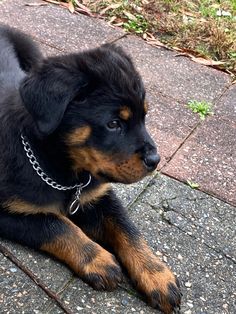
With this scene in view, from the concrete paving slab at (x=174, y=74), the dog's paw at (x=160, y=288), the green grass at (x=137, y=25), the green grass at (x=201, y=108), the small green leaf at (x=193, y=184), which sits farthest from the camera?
the green grass at (x=137, y=25)

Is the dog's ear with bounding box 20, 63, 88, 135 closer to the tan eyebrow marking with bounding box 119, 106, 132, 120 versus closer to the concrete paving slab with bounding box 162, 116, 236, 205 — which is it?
the tan eyebrow marking with bounding box 119, 106, 132, 120

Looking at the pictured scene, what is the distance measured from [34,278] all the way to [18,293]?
13 cm

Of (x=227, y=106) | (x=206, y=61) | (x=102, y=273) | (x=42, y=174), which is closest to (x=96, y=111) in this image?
(x=42, y=174)

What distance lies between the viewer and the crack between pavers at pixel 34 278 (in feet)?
9.58

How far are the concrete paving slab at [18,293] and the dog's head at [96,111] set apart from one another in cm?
73

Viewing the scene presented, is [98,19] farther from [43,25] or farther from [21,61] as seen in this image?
[21,61]

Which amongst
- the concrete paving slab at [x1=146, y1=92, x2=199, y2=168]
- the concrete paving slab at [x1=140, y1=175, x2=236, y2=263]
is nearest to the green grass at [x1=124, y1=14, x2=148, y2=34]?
the concrete paving slab at [x1=146, y1=92, x2=199, y2=168]

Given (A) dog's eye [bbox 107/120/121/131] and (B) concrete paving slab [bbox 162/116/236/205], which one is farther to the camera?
(B) concrete paving slab [bbox 162/116/236/205]

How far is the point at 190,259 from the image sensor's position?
11.2ft

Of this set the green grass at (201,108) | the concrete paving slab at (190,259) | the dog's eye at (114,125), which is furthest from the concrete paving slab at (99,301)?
the green grass at (201,108)

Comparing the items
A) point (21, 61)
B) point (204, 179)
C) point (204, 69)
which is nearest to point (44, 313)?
point (204, 179)

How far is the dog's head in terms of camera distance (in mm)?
2777

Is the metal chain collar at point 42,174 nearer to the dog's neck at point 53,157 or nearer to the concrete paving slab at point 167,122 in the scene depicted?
the dog's neck at point 53,157

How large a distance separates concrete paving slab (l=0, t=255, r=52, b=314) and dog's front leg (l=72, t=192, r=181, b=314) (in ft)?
1.74
